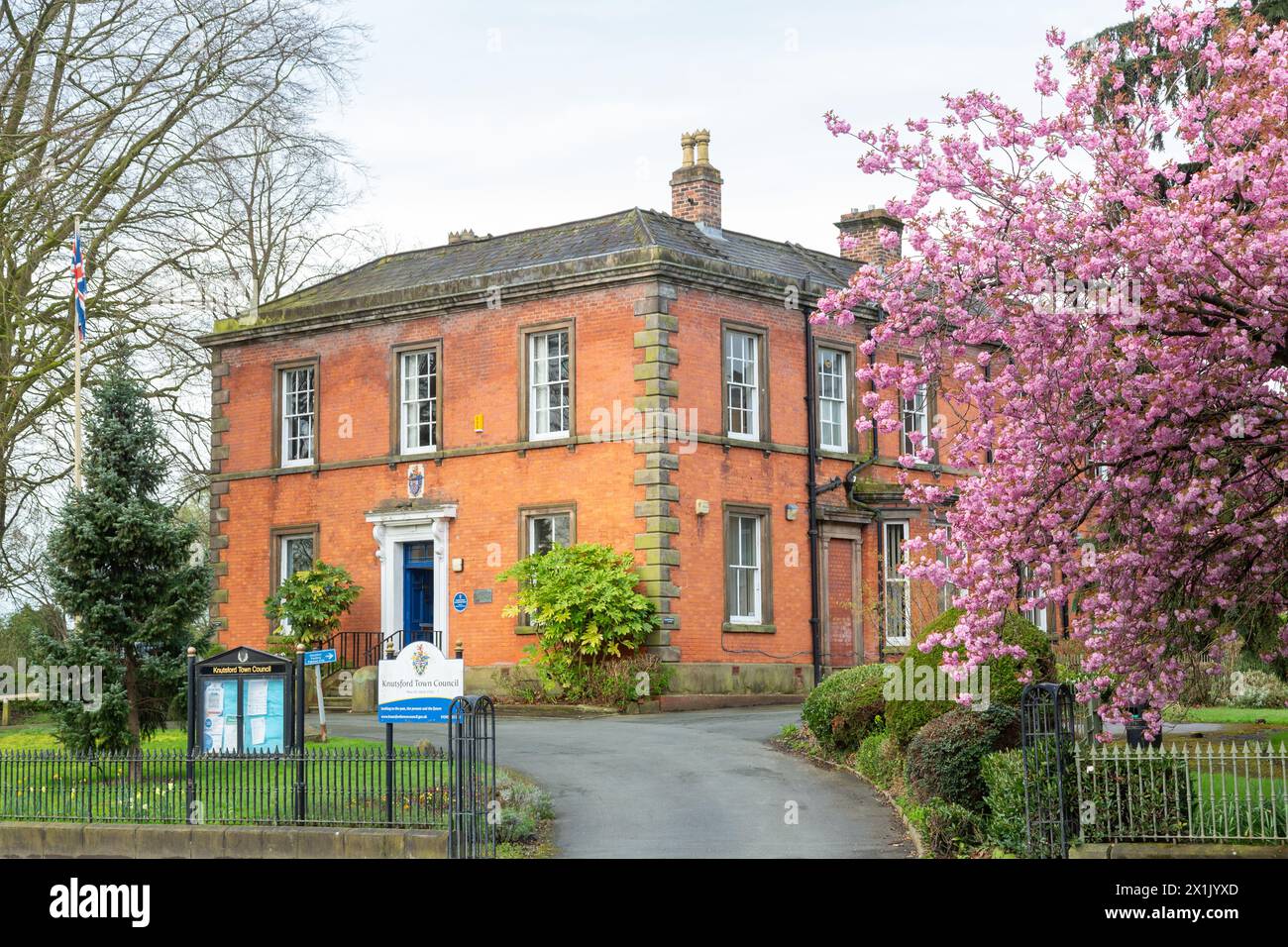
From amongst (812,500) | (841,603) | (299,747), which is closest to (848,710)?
(299,747)

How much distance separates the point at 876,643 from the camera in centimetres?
3156

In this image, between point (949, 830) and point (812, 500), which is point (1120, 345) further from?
point (812, 500)

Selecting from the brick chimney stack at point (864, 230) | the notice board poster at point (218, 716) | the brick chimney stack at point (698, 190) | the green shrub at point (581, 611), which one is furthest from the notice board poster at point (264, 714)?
the brick chimney stack at point (864, 230)

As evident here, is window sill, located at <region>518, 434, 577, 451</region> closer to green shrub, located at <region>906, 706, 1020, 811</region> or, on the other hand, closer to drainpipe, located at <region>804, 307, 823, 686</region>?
drainpipe, located at <region>804, 307, 823, 686</region>

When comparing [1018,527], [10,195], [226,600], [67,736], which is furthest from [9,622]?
[1018,527]

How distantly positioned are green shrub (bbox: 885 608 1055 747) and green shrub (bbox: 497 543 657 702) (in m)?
9.35

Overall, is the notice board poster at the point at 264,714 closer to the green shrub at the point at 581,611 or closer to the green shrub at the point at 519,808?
the green shrub at the point at 519,808

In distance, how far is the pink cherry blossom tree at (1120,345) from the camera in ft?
37.2

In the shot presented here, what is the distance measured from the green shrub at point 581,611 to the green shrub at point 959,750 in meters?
11.4

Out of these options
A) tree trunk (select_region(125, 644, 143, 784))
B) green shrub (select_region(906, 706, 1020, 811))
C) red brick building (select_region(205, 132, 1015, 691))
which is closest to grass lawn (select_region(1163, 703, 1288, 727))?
red brick building (select_region(205, 132, 1015, 691))

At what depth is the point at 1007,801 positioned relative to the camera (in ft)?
47.6

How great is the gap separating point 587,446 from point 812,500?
4736 millimetres
